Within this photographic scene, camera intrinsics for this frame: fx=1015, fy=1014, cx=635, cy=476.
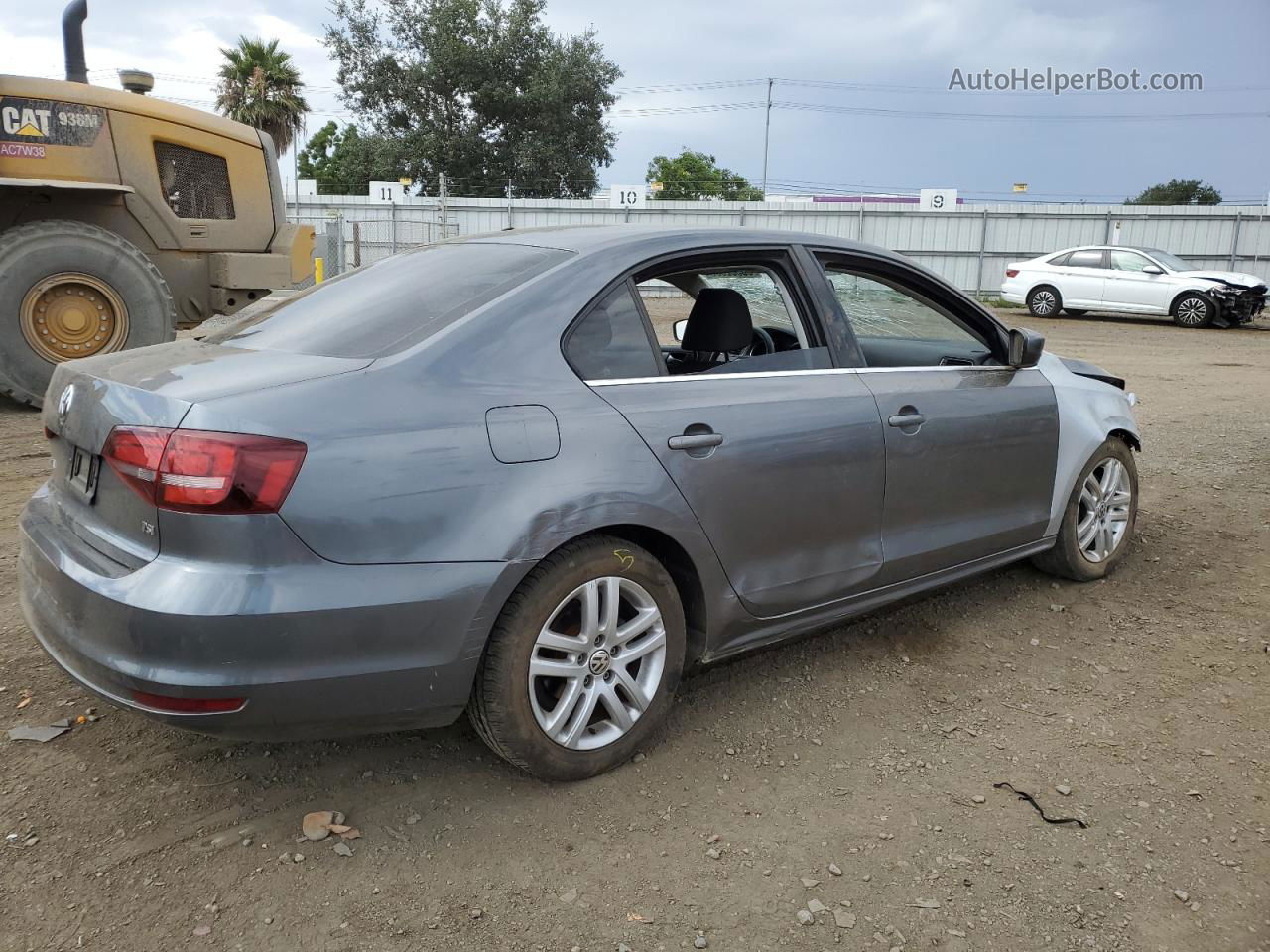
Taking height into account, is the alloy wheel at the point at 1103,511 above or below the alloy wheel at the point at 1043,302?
below

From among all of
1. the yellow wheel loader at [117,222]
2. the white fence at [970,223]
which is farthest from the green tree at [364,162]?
the yellow wheel loader at [117,222]

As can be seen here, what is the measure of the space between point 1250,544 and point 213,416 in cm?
511

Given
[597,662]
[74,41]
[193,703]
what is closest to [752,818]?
[597,662]

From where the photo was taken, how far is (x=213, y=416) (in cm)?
238

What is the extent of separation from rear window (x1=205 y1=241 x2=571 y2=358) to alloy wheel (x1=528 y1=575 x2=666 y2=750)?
2.86 ft

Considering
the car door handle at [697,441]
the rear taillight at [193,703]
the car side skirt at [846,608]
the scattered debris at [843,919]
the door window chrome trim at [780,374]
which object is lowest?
the scattered debris at [843,919]

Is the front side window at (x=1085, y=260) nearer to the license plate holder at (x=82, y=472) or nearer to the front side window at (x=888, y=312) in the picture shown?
the front side window at (x=888, y=312)

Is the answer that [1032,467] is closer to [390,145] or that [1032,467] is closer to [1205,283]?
[1205,283]

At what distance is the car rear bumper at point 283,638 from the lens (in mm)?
2340

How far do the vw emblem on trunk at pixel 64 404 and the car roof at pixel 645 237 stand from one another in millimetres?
1392

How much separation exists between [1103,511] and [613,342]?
278 cm

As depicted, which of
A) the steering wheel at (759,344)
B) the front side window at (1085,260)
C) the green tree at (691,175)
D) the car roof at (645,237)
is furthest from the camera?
the green tree at (691,175)

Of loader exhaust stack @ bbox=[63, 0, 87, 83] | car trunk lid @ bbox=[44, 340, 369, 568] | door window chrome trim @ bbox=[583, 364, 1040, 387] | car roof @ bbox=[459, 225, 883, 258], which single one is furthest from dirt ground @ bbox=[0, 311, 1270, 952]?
loader exhaust stack @ bbox=[63, 0, 87, 83]

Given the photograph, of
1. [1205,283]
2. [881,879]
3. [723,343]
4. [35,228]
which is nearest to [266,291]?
[35,228]
